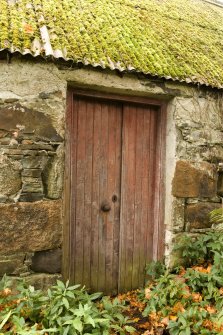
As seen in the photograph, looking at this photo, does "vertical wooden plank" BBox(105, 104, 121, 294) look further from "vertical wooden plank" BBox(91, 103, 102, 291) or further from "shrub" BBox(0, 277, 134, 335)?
"shrub" BBox(0, 277, 134, 335)

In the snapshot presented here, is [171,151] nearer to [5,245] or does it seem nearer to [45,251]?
[45,251]

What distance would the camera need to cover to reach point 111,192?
389 cm

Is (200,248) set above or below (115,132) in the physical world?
below

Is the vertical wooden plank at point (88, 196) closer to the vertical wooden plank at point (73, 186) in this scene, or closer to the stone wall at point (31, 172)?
the vertical wooden plank at point (73, 186)

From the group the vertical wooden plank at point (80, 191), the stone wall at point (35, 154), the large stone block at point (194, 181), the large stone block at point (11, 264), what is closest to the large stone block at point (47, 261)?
the stone wall at point (35, 154)

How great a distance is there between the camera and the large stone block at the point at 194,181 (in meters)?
3.93

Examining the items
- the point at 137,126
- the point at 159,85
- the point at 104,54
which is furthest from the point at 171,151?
the point at 104,54

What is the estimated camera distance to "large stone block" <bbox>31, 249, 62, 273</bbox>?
10.5 ft

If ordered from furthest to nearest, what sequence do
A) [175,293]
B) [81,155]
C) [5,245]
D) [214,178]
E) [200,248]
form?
[214,178] → [200,248] → [81,155] → [175,293] → [5,245]

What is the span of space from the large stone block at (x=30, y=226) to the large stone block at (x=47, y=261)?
0.20 ft

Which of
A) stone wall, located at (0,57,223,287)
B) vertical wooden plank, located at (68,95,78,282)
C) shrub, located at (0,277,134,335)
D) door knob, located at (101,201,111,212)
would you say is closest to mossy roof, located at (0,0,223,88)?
stone wall, located at (0,57,223,287)

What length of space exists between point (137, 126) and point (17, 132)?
1486 mm

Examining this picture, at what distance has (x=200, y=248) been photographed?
391cm

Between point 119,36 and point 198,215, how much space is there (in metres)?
2.30
